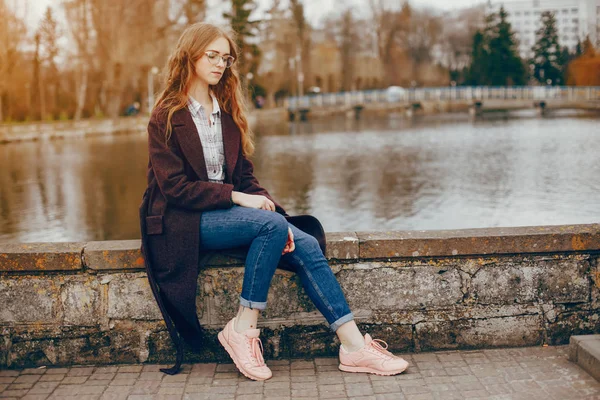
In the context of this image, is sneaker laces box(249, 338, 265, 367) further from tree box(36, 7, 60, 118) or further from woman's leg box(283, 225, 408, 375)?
tree box(36, 7, 60, 118)

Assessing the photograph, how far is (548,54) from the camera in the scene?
276 ft

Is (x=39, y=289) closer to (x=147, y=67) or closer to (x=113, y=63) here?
(x=113, y=63)

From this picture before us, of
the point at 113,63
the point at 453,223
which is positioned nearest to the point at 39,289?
the point at 453,223

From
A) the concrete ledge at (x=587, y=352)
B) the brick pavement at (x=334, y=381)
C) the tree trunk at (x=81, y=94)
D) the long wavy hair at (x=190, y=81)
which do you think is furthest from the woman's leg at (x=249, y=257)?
the tree trunk at (x=81, y=94)

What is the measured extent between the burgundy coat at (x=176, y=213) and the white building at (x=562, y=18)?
55753 millimetres

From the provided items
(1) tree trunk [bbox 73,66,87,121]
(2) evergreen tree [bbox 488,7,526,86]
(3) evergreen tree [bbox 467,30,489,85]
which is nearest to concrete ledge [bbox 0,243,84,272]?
(1) tree trunk [bbox 73,66,87,121]

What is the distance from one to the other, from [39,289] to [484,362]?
232 centimetres

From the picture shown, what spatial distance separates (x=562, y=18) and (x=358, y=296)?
120 metres

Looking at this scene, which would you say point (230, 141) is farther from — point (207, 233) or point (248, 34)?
point (248, 34)

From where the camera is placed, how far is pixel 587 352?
3.72 m

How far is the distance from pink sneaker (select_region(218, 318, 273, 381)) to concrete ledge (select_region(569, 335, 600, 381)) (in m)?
1.51

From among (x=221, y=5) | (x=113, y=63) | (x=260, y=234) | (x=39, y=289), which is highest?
(x=221, y=5)

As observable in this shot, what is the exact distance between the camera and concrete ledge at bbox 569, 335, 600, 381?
3641 mm

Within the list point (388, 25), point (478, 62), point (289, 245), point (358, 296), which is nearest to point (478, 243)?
point (358, 296)
